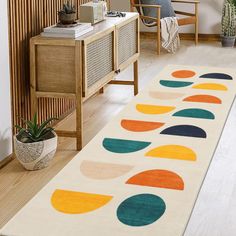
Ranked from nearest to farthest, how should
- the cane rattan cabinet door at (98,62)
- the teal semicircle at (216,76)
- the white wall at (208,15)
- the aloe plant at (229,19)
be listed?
the cane rattan cabinet door at (98,62) → the teal semicircle at (216,76) → the aloe plant at (229,19) → the white wall at (208,15)

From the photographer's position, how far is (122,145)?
3.46m

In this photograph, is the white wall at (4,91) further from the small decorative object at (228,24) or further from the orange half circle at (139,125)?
the small decorative object at (228,24)

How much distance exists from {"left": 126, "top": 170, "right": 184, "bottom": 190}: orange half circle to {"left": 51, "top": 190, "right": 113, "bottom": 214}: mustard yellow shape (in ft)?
0.76

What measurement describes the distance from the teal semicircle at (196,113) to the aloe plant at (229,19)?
3651 millimetres

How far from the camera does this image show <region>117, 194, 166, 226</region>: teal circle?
2.59 m

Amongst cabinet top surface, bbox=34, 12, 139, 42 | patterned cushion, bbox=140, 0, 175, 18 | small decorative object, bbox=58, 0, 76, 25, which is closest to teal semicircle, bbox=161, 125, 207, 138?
cabinet top surface, bbox=34, 12, 139, 42

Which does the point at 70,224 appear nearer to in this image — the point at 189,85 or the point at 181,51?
the point at 189,85

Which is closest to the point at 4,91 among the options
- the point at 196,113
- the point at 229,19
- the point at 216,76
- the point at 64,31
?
the point at 64,31

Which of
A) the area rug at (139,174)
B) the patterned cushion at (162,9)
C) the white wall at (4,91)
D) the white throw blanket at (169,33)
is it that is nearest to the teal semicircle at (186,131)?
the area rug at (139,174)

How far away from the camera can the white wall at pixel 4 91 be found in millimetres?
3756

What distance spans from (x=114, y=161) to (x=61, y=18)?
55.9 inches

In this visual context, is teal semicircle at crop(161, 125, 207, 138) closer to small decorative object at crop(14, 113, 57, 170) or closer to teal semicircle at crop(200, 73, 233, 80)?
small decorative object at crop(14, 113, 57, 170)

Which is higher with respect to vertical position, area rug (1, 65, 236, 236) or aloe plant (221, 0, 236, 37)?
aloe plant (221, 0, 236, 37)

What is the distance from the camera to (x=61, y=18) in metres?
4.27
